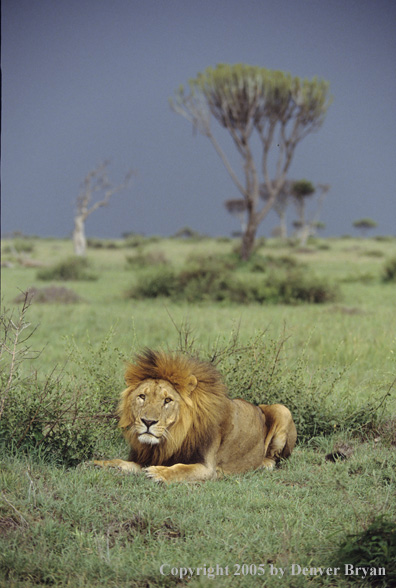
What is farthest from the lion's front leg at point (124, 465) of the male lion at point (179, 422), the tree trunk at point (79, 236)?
the tree trunk at point (79, 236)

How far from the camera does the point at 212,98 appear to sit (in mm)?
30312

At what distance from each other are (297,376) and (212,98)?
85.3 feet

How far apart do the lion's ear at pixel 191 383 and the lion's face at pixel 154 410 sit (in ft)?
0.33

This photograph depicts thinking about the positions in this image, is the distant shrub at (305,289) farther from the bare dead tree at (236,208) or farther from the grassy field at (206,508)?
the bare dead tree at (236,208)

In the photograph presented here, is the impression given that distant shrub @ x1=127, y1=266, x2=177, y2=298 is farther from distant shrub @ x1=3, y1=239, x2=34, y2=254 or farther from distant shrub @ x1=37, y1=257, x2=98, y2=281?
distant shrub @ x1=3, y1=239, x2=34, y2=254

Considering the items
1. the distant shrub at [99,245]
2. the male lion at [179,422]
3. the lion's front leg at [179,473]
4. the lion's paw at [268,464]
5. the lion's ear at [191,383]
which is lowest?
the distant shrub at [99,245]

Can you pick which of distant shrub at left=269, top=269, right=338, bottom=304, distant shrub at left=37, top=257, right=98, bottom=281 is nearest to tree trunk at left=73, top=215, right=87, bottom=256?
distant shrub at left=37, top=257, right=98, bottom=281

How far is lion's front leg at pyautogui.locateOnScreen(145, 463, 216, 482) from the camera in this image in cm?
438

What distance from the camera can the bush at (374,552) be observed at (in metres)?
3.34

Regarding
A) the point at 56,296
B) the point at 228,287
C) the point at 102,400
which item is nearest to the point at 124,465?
the point at 102,400

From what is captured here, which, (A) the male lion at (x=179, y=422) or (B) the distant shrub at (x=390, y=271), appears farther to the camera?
(B) the distant shrub at (x=390, y=271)

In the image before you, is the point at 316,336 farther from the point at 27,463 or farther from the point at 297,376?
the point at 27,463

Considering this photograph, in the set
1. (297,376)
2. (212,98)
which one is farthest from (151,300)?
(212,98)

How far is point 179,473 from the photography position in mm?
4438
